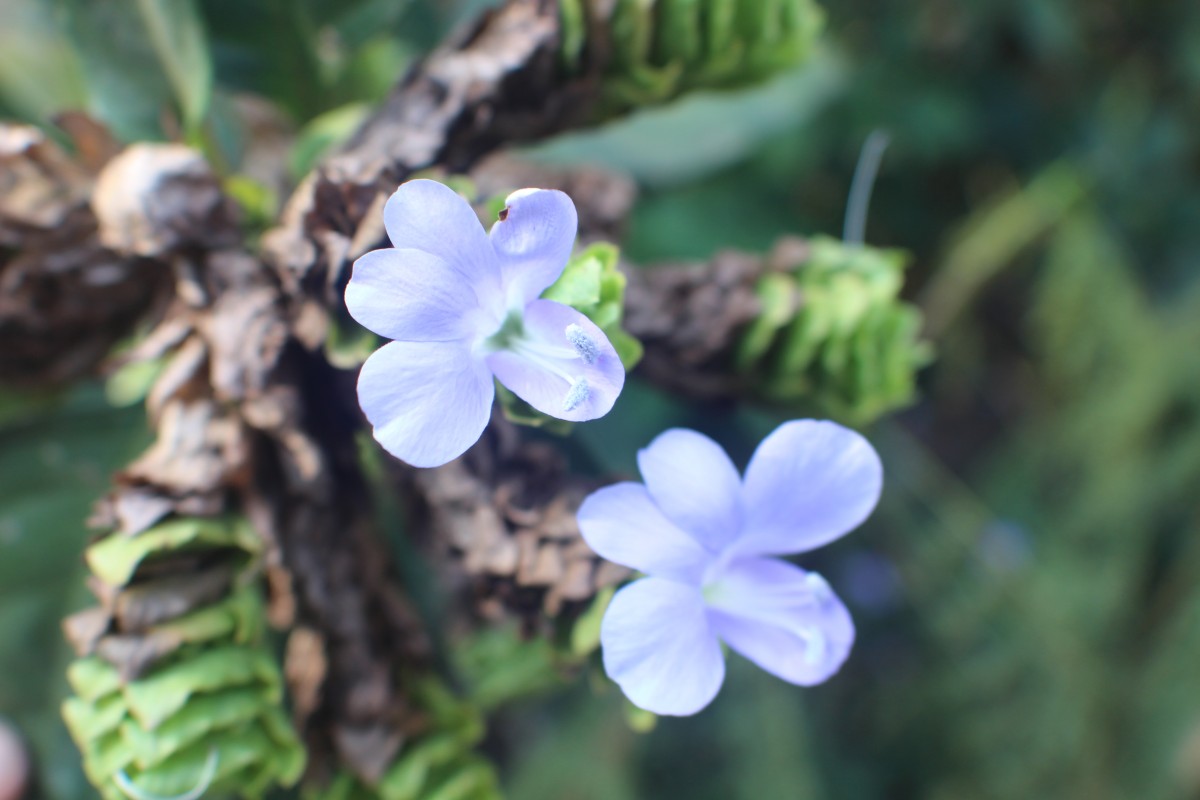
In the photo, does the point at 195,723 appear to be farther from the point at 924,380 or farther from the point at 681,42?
the point at 924,380

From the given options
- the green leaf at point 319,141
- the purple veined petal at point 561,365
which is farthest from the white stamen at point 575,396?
the green leaf at point 319,141

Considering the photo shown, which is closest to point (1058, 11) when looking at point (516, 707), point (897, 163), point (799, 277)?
point (897, 163)

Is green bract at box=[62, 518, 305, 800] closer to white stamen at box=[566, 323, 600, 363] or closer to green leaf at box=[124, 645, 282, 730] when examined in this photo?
green leaf at box=[124, 645, 282, 730]

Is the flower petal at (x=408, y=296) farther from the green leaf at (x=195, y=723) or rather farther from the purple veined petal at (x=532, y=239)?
the green leaf at (x=195, y=723)

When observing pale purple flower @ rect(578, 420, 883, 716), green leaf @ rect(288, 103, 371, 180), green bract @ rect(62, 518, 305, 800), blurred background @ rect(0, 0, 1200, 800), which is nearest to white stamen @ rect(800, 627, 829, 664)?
pale purple flower @ rect(578, 420, 883, 716)

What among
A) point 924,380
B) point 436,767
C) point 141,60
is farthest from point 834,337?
point 924,380
